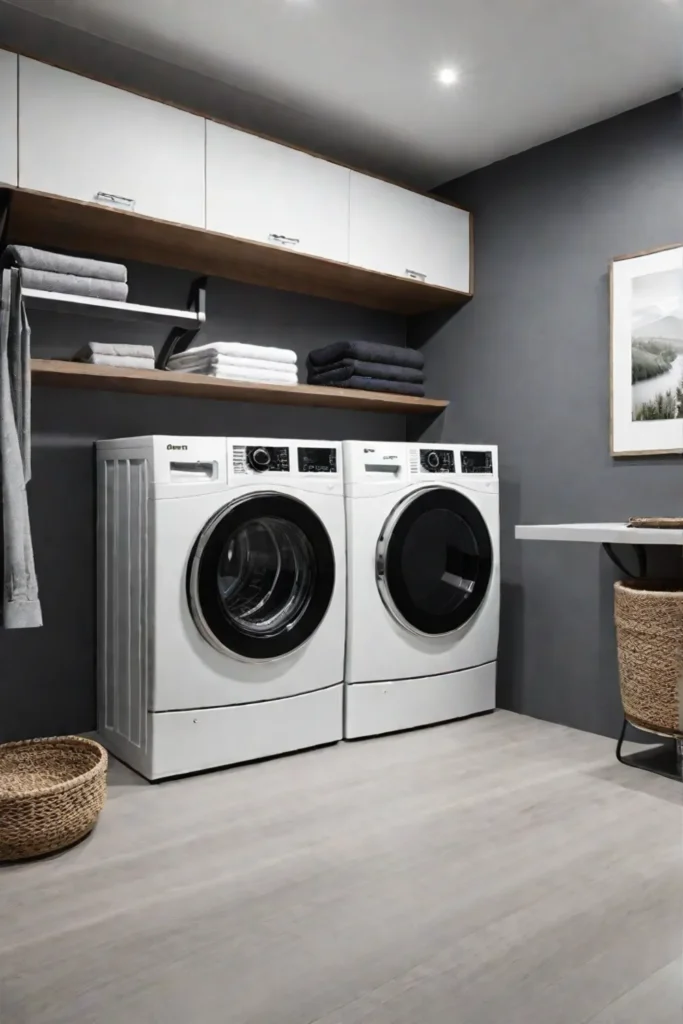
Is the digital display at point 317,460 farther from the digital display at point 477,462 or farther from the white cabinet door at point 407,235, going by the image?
the white cabinet door at point 407,235

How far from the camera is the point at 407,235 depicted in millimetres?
3365

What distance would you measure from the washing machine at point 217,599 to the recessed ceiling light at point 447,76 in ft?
4.27

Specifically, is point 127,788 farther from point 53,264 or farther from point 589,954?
point 53,264

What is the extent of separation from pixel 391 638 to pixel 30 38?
7.76 ft

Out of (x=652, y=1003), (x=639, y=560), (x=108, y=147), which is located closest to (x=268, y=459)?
(x=108, y=147)

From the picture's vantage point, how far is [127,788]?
2.51 meters

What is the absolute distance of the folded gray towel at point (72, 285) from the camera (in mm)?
2499

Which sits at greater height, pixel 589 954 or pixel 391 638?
pixel 391 638

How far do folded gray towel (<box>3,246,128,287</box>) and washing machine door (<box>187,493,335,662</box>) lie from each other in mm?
856

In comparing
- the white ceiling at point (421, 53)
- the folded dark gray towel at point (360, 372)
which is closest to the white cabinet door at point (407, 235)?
the white ceiling at point (421, 53)

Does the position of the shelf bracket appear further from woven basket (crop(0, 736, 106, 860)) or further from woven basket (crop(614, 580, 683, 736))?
woven basket (crop(614, 580, 683, 736))

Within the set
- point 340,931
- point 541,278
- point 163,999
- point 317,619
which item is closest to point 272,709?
point 317,619

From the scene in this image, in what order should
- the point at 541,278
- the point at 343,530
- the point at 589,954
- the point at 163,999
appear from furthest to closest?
the point at 541,278, the point at 343,530, the point at 589,954, the point at 163,999

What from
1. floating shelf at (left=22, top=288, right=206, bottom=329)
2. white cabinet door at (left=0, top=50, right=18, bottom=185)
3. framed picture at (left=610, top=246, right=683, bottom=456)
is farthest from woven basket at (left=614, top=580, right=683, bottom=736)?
white cabinet door at (left=0, top=50, right=18, bottom=185)
